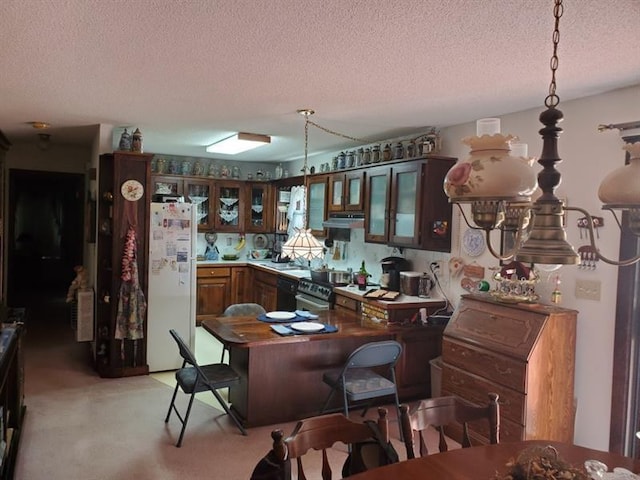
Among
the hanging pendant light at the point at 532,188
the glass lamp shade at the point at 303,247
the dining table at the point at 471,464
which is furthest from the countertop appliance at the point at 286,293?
the hanging pendant light at the point at 532,188

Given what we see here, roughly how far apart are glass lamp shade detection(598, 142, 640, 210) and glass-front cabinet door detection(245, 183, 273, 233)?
19.5 feet

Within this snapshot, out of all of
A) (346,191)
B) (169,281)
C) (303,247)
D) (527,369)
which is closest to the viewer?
(527,369)

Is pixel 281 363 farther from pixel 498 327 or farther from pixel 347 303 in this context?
pixel 498 327

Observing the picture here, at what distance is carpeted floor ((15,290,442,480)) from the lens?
9.57 feet

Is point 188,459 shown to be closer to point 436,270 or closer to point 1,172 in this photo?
point 436,270

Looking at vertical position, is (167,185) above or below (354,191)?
above

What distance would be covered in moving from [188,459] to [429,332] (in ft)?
6.95

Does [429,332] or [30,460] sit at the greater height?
[429,332]

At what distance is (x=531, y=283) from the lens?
326 cm

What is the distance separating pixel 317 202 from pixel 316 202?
3cm

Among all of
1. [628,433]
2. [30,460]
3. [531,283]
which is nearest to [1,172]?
[30,460]

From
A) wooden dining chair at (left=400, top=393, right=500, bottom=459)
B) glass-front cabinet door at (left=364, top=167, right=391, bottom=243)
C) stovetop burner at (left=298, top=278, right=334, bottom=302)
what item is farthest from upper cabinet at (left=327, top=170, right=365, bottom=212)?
wooden dining chair at (left=400, top=393, right=500, bottom=459)

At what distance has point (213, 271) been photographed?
260 inches

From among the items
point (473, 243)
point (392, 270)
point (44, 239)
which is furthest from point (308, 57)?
point (44, 239)
